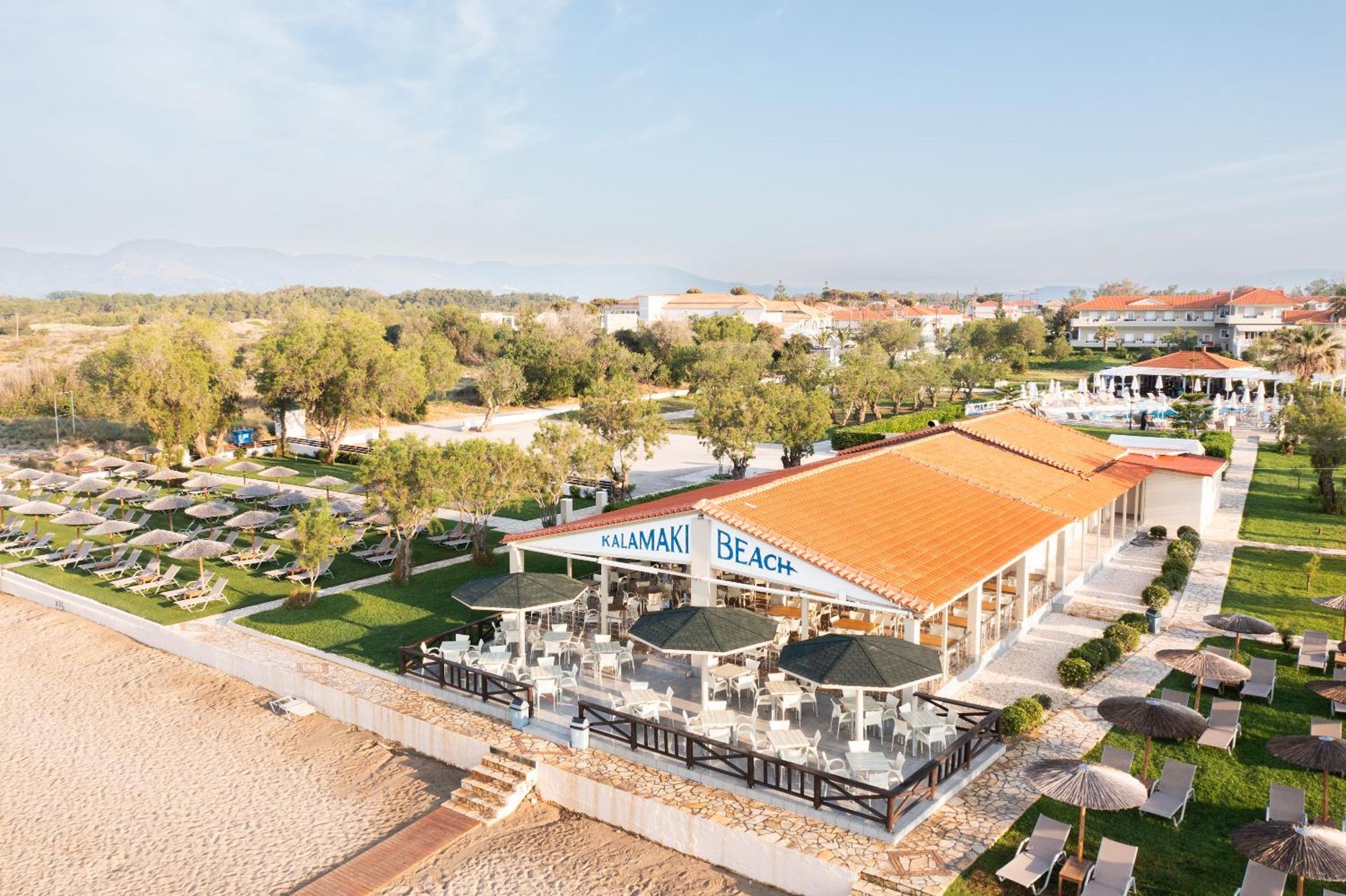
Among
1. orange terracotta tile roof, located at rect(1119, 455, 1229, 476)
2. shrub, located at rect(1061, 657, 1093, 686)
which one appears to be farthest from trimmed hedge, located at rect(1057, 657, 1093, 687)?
orange terracotta tile roof, located at rect(1119, 455, 1229, 476)

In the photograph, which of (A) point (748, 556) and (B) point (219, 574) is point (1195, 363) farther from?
(B) point (219, 574)

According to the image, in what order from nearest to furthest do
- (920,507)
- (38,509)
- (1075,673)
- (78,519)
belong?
1. (1075,673)
2. (920,507)
3. (78,519)
4. (38,509)

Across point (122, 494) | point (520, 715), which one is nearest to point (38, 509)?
point (122, 494)

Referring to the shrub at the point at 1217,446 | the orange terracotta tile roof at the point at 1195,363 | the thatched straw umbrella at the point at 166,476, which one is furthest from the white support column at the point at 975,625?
the orange terracotta tile roof at the point at 1195,363

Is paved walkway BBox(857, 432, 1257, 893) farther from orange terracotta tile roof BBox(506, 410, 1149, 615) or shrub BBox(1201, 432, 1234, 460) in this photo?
shrub BBox(1201, 432, 1234, 460)

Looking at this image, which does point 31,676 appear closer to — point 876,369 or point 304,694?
point 304,694
